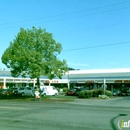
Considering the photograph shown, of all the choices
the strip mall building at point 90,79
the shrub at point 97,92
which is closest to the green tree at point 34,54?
the shrub at point 97,92

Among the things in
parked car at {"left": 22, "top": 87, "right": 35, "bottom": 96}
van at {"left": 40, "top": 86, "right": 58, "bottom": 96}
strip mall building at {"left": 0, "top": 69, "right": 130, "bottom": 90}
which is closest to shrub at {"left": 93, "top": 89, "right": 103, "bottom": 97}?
van at {"left": 40, "top": 86, "right": 58, "bottom": 96}

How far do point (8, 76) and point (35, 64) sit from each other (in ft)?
132

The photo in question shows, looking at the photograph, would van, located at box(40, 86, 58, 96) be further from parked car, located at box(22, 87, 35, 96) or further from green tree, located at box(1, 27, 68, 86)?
green tree, located at box(1, 27, 68, 86)

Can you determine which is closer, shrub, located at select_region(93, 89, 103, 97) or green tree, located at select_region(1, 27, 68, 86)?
green tree, located at select_region(1, 27, 68, 86)

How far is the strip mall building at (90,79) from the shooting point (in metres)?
66.3

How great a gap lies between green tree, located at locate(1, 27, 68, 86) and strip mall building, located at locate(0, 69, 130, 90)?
32.6 m

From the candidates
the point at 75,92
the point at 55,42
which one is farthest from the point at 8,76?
the point at 55,42

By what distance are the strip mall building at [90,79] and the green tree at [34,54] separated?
107ft

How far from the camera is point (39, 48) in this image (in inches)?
1393

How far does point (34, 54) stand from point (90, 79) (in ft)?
125

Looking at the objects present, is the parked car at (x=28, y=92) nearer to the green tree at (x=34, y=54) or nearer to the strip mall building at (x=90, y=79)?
the green tree at (x=34, y=54)

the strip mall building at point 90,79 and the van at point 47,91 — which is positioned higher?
the strip mall building at point 90,79

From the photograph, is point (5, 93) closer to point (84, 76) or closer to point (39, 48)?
point (39, 48)

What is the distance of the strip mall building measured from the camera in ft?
218
